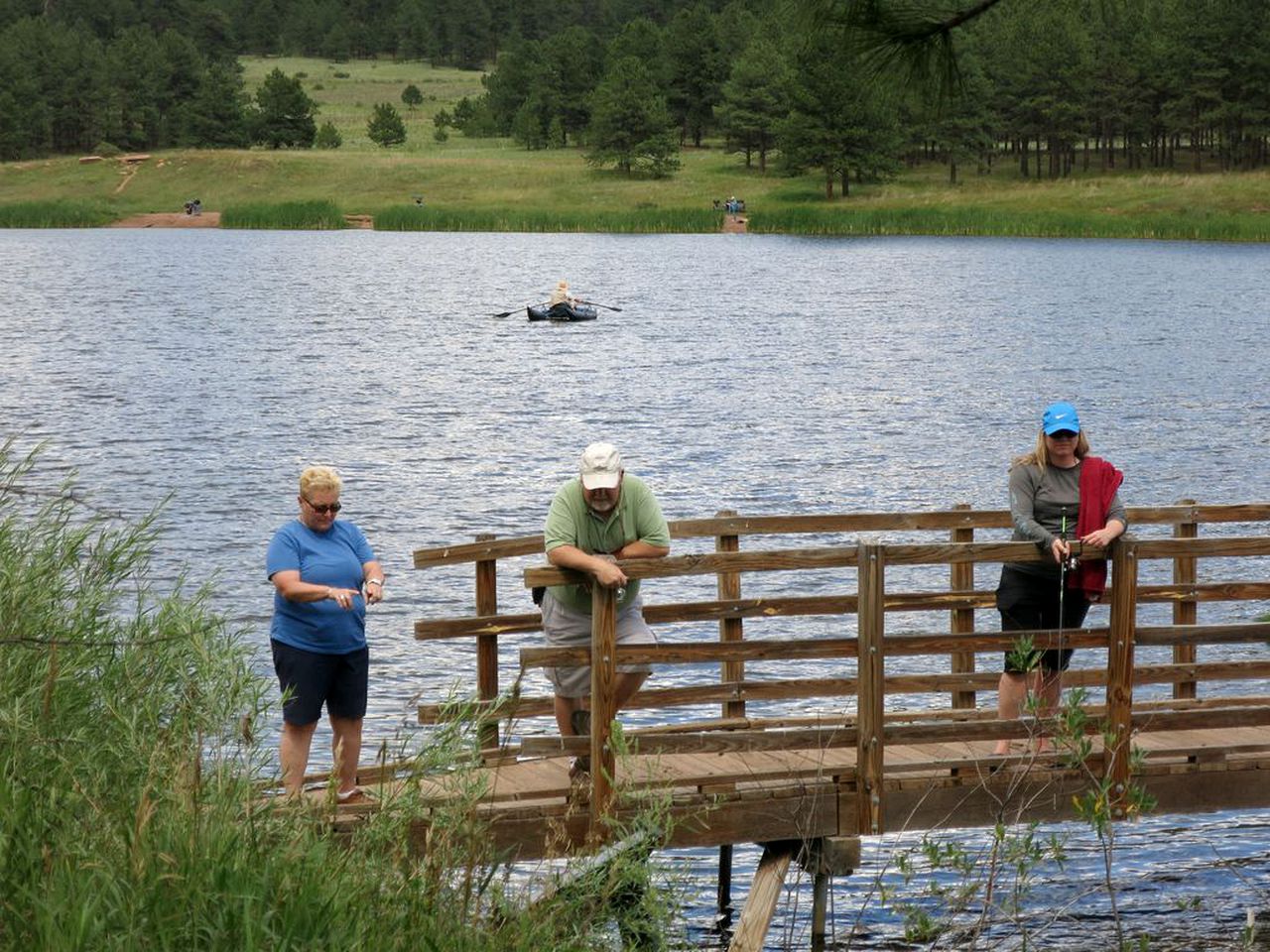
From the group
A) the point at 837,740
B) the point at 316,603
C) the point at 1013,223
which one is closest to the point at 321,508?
the point at 316,603

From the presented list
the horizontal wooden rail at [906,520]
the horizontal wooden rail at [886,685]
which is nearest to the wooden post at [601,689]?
the horizontal wooden rail at [886,685]

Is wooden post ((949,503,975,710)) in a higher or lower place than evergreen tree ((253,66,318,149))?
lower

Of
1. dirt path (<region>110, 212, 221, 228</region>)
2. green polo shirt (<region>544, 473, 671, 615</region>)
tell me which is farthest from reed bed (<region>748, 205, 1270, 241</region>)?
green polo shirt (<region>544, 473, 671, 615</region>)

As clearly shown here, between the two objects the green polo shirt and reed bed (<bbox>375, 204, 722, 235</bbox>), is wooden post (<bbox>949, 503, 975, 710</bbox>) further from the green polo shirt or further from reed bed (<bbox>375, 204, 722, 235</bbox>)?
reed bed (<bbox>375, 204, 722, 235</bbox>)

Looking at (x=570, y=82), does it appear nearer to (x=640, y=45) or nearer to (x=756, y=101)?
(x=640, y=45)

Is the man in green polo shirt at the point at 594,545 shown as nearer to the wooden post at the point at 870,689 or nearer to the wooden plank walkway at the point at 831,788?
the wooden plank walkway at the point at 831,788

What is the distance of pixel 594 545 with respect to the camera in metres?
9.29

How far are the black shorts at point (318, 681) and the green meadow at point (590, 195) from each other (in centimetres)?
8530

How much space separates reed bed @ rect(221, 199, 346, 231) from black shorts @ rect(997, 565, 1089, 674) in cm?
10244

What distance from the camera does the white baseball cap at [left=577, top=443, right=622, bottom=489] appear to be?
9.01 metres

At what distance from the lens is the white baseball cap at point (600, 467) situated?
9.01 m

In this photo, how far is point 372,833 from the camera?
7301 millimetres

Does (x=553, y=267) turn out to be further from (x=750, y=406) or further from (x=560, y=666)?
(x=560, y=666)

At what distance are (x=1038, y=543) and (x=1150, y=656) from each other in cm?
1012
